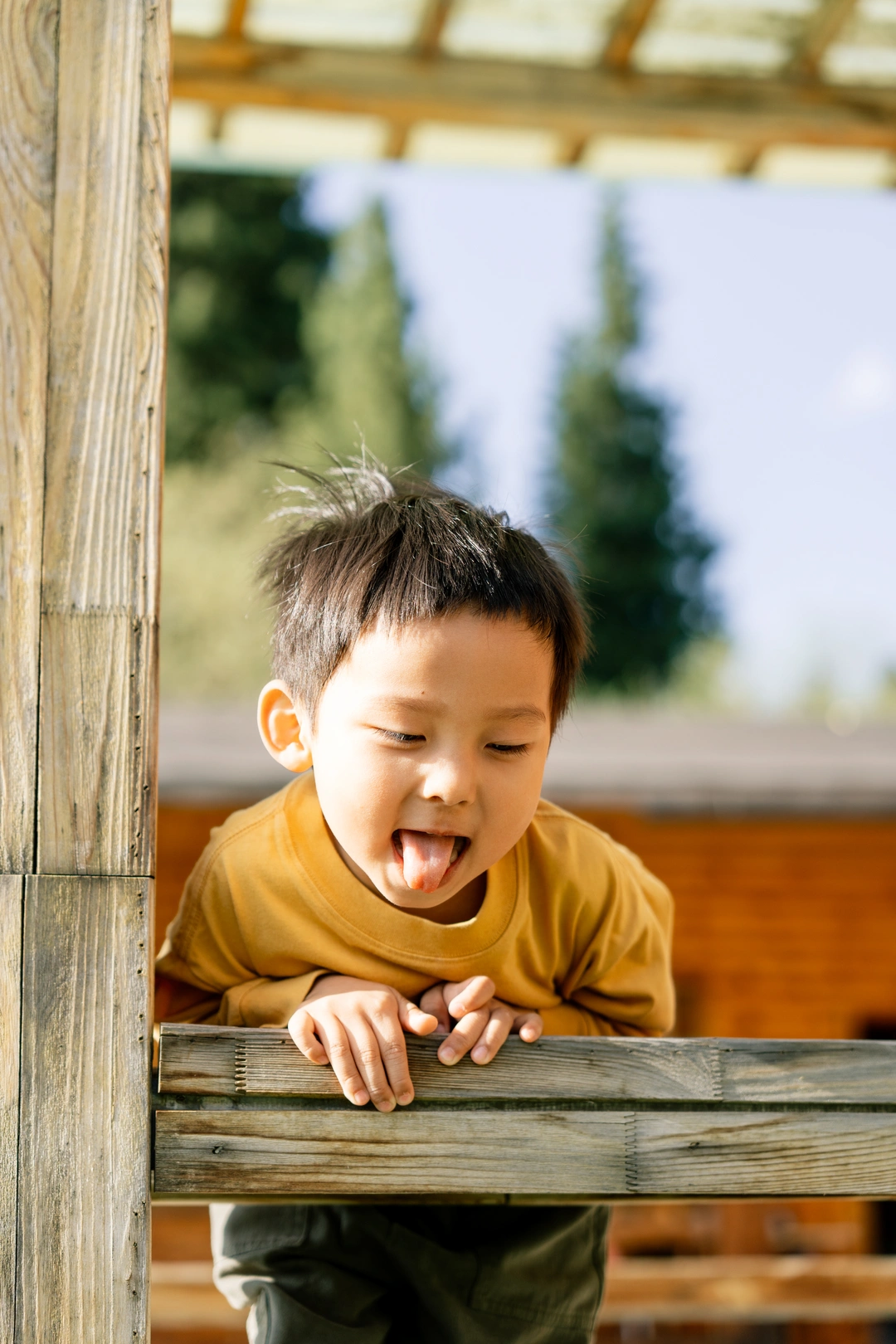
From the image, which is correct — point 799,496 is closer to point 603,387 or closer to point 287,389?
point 603,387

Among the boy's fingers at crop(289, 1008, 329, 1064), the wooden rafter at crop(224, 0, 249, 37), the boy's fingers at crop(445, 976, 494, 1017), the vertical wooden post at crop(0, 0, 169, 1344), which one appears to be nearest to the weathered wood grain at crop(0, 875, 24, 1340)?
the vertical wooden post at crop(0, 0, 169, 1344)

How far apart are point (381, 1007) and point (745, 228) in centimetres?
5139

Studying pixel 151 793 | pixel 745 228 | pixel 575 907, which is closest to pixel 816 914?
pixel 575 907

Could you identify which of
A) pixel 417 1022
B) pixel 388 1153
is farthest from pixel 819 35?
pixel 388 1153

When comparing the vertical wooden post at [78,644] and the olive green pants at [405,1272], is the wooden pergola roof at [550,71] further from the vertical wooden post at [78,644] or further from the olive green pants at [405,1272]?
the olive green pants at [405,1272]

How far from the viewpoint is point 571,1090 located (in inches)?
62.1

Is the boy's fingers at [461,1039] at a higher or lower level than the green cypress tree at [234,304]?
lower

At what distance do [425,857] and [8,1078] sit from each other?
0.54 m

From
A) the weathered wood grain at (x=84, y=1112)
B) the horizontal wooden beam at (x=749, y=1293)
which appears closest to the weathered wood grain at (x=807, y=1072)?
the weathered wood grain at (x=84, y=1112)

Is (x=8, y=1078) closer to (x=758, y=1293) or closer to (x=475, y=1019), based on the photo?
(x=475, y=1019)

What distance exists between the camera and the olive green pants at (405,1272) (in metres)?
2.12

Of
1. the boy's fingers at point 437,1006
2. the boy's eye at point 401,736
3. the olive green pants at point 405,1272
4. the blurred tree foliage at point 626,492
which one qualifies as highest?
the blurred tree foliage at point 626,492

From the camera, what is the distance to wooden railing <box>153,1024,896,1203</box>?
1.47m

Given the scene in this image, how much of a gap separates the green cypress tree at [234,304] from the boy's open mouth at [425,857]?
29466mm
